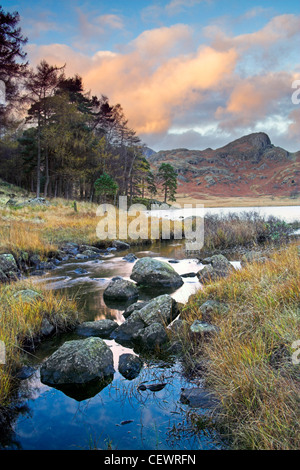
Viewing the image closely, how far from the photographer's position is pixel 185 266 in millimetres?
12039

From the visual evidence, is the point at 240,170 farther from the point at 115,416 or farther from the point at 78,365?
the point at 115,416

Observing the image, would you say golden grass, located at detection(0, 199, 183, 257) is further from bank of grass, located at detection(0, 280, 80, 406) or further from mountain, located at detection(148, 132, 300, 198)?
mountain, located at detection(148, 132, 300, 198)

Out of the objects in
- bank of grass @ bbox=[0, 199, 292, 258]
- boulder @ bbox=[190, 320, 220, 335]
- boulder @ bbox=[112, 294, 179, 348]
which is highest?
bank of grass @ bbox=[0, 199, 292, 258]

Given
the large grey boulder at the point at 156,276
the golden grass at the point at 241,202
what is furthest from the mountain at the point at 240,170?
the large grey boulder at the point at 156,276

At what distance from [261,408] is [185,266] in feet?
30.4

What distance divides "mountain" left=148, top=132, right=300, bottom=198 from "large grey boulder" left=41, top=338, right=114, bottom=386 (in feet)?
343

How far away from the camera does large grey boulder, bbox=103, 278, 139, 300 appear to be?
25.6 ft

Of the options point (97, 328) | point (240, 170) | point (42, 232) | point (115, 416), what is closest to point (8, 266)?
point (97, 328)

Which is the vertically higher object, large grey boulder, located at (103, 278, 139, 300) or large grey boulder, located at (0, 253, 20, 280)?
large grey boulder, located at (0, 253, 20, 280)

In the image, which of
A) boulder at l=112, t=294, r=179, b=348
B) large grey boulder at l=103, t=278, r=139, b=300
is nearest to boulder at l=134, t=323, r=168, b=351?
boulder at l=112, t=294, r=179, b=348

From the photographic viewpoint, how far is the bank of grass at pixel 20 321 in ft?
12.4

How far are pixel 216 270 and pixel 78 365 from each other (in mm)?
5481

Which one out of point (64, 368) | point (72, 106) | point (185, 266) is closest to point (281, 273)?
point (64, 368)

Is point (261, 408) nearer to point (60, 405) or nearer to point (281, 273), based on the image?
point (60, 405)
